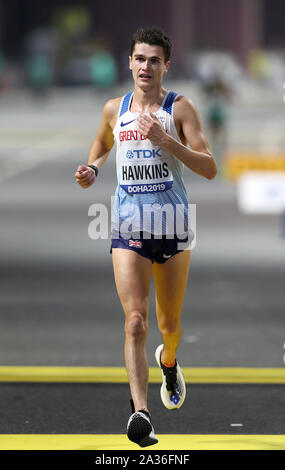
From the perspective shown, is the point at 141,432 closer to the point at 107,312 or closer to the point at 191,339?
the point at 191,339

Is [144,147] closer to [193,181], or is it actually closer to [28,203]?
[28,203]

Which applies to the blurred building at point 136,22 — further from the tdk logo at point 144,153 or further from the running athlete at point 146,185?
the tdk logo at point 144,153

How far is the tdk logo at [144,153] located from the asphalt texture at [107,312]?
5.12 feet

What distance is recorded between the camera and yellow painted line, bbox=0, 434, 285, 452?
6.06 m

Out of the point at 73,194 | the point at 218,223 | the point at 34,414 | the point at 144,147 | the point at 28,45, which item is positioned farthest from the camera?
the point at 28,45

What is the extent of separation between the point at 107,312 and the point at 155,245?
13.9 feet

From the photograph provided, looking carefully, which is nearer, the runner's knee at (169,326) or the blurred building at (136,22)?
the runner's knee at (169,326)

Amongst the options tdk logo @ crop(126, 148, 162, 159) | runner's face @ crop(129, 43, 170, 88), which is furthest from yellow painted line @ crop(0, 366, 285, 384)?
runner's face @ crop(129, 43, 170, 88)

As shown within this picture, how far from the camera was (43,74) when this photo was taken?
182 ft

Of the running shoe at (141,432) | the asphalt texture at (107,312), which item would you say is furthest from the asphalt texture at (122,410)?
the running shoe at (141,432)

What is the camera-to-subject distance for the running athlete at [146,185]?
5922mm

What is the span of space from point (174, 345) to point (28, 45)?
71434 mm

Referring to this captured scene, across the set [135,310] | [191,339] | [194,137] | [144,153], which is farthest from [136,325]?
[191,339]

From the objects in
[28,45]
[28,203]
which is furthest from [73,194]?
[28,45]
